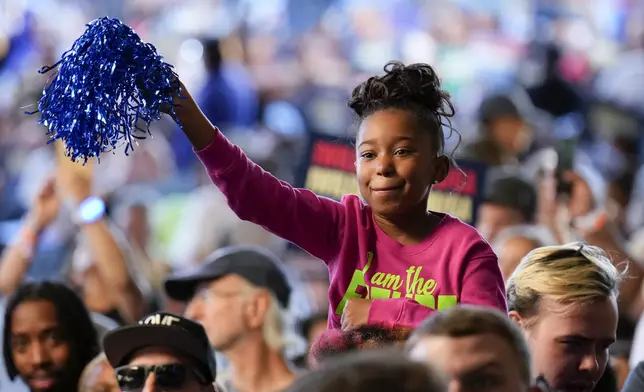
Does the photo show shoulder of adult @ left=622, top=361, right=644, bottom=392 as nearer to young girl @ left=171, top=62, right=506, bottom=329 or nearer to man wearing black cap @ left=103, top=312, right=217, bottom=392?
young girl @ left=171, top=62, right=506, bottom=329

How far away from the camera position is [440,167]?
3586 mm

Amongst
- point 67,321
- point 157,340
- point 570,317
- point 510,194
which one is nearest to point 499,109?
point 510,194

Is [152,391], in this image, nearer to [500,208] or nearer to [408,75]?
[408,75]

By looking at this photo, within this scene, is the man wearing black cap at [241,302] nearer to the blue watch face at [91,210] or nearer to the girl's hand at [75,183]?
the blue watch face at [91,210]

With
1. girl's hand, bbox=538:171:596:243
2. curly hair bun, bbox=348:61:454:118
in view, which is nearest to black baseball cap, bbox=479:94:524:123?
girl's hand, bbox=538:171:596:243

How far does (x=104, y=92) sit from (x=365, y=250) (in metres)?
0.77

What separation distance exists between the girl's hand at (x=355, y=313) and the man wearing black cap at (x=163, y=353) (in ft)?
3.19

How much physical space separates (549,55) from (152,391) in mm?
11427

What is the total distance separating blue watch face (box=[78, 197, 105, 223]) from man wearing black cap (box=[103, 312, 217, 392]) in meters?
2.60

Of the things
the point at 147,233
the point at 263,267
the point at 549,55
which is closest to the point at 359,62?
the point at 549,55

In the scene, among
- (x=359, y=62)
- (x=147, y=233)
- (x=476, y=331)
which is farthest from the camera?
(x=359, y=62)

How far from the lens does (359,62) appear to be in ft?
52.7

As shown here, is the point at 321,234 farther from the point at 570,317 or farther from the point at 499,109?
the point at 499,109

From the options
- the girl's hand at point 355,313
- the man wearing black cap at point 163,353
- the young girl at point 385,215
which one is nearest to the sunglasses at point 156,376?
the man wearing black cap at point 163,353
